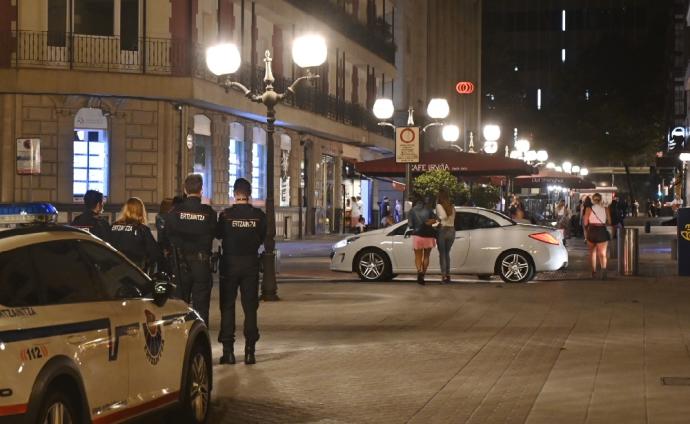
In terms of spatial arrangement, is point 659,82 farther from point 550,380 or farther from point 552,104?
point 550,380

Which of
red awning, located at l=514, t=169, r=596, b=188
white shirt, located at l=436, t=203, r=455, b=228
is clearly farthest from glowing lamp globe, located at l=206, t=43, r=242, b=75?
red awning, located at l=514, t=169, r=596, b=188

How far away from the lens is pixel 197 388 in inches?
372

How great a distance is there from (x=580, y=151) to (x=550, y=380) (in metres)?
87.7

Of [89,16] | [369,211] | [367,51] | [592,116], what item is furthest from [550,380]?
[592,116]

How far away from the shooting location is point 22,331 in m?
6.60

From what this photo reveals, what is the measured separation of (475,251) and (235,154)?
54.3 ft

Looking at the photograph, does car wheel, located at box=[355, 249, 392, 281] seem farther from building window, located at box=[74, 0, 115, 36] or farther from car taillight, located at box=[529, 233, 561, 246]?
building window, located at box=[74, 0, 115, 36]

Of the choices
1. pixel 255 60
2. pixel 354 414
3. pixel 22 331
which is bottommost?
pixel 354 414

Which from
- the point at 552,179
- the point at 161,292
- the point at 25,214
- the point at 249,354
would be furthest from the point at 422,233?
the point at 552,179

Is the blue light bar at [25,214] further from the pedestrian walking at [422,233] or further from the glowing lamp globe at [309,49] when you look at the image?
the pedestrian walking at [422,233]

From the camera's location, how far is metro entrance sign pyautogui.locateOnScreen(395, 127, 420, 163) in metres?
30.1

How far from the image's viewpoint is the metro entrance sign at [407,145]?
30.1 meters

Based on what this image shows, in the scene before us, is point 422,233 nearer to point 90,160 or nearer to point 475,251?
point 475,251

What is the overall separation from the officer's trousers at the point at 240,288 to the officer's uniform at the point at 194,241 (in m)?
0.17
